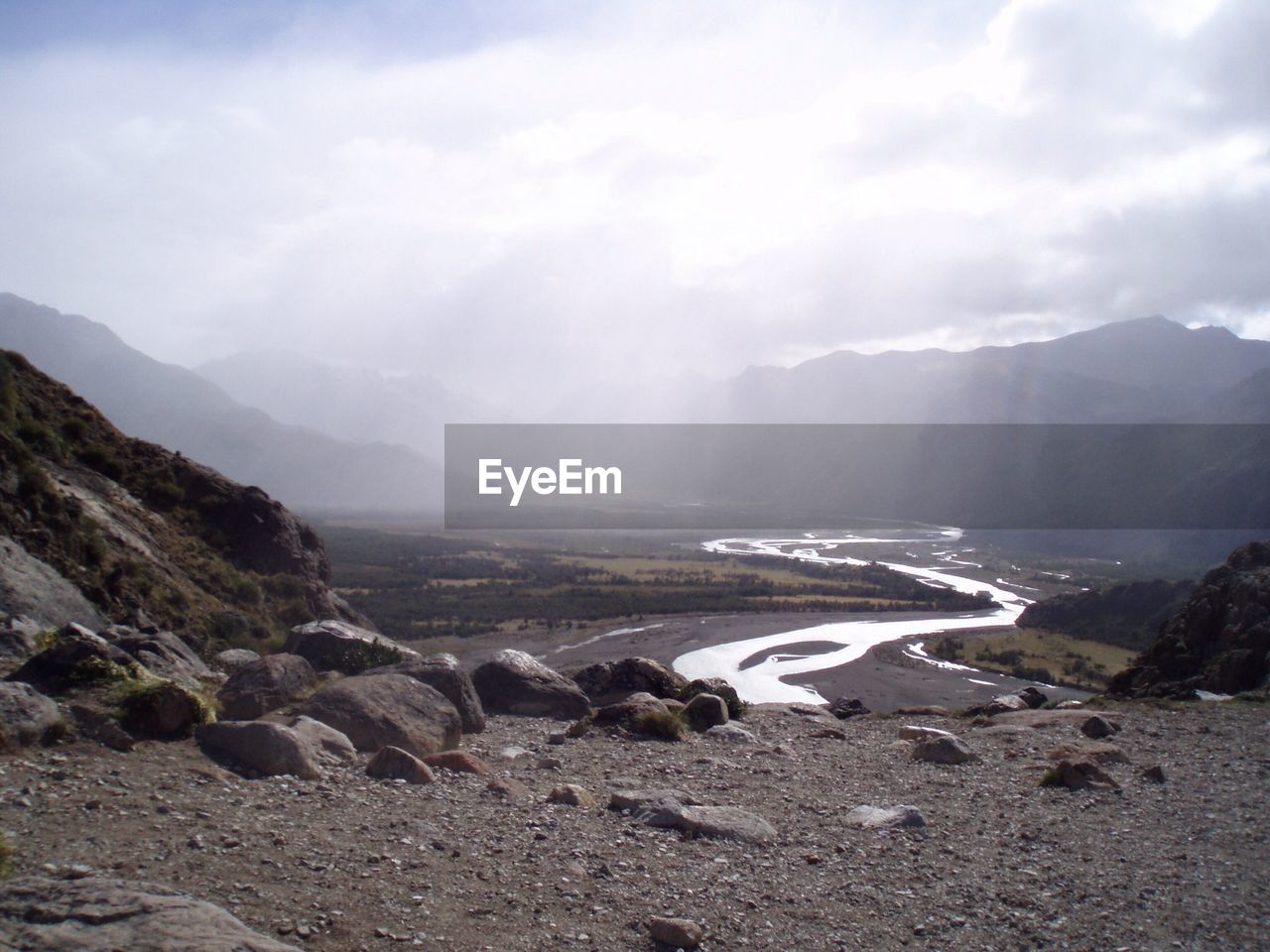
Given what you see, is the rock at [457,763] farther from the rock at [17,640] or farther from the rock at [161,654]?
the rock at [17,640]

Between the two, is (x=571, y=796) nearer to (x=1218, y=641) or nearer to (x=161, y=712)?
(x=161, y=712)

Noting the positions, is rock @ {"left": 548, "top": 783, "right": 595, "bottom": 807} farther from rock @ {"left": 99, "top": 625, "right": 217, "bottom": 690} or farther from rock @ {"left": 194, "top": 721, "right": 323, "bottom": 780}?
rock @ {"left": 99, "top": 625, "right": 217, "bottom": 690}

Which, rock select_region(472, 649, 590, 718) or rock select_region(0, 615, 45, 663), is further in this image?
rock select_region(472, 649, 590, 718)

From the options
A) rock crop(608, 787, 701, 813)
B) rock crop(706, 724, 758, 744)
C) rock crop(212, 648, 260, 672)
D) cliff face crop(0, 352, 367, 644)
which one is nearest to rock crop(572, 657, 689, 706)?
rock crop(706, 724, 758, 744)

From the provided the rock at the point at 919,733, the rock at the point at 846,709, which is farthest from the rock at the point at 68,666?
the rock at the point at 846,709

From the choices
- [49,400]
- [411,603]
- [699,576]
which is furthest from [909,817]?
[699,576]

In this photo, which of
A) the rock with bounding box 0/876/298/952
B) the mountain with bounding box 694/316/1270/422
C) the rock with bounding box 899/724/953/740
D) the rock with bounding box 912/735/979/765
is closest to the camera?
the rock with bounding box 0/876/298/952

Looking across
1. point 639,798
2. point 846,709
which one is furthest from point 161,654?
point 846,709
